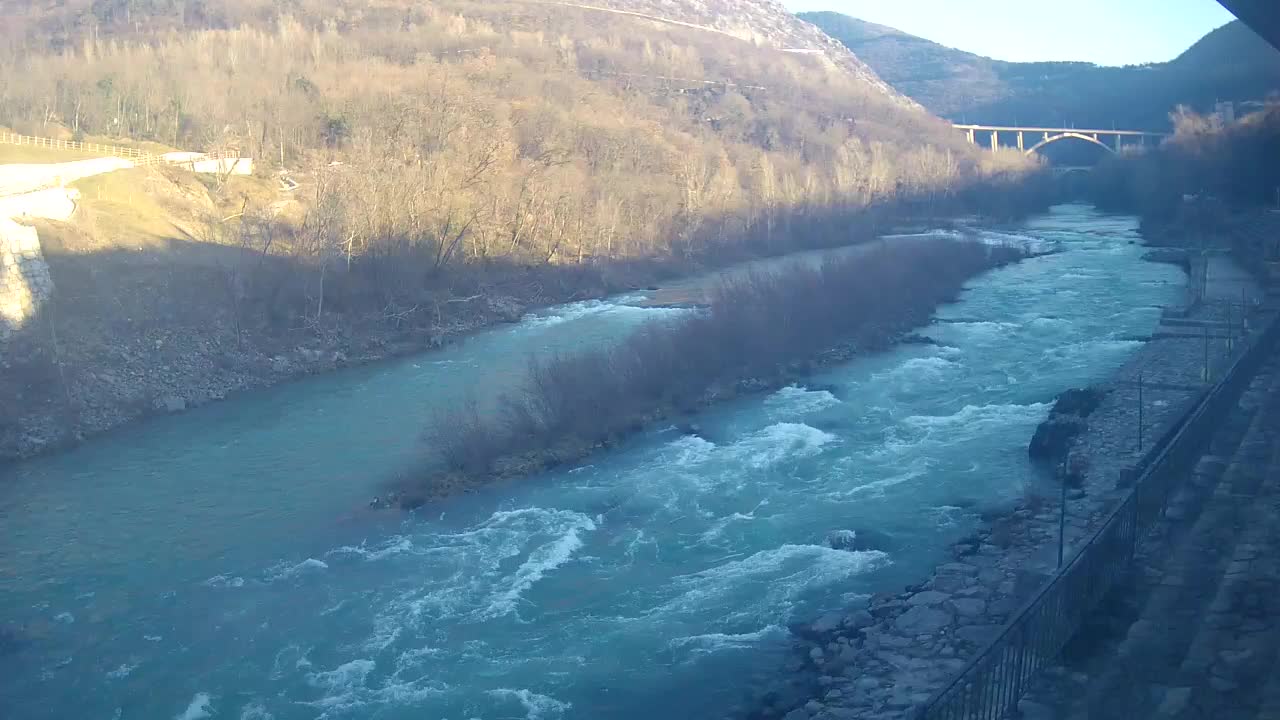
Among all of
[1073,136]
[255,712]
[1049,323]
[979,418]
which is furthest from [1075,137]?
[255,712]

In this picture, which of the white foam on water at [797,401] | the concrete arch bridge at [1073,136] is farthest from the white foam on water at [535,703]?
the concrete arch bridge at [1073,136]

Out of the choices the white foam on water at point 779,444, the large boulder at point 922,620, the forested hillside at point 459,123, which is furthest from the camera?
the forested hillside at point 459,123

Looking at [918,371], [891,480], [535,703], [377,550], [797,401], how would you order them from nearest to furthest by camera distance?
[535,703], [377,550], [891,480], [797,401], [918,371]

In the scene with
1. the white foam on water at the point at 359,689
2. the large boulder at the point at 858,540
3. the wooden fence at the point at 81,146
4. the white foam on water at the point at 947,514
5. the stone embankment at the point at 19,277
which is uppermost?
the wooden fence at the point at 81,146

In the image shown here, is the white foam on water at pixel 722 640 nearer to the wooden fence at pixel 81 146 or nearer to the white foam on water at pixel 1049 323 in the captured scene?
the white foam on water at pixel 1049 323

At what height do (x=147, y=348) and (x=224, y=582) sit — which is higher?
(x=147, y=348)

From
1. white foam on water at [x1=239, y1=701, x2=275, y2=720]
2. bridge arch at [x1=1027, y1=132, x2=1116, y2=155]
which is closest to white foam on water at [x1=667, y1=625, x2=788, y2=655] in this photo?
white foam on water at [x1=239, y1=701, x2=275, y2=720]

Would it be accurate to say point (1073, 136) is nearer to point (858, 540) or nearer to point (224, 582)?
point (858, 540)

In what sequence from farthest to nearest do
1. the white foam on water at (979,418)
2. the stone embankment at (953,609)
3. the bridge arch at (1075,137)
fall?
1. the bridge arch at (1075,137)
2. the white foam on water at (979,418)
3. the stone embankment at (953,609)
